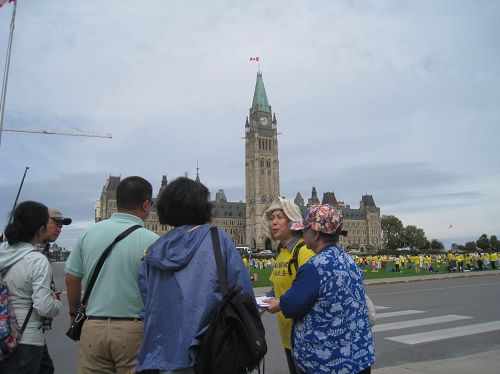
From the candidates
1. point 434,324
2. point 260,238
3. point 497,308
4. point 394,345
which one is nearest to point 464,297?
point 497,308

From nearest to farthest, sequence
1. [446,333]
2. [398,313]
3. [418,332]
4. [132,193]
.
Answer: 1. [132,193]
2. [446,333]
3. [418,332]
4. [398,313]

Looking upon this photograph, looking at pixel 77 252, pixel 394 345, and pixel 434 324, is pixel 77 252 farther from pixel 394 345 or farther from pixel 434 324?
pixel 434 324

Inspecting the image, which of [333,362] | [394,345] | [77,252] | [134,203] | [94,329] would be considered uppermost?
[134,203]

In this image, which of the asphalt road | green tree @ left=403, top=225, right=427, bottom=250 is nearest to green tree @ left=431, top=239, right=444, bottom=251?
green tree @ left=403, top=225, right=427, bottom=250

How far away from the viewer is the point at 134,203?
3.55 metres

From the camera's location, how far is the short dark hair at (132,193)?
3527mm

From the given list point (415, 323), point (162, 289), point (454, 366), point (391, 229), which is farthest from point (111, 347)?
point (391, 229)

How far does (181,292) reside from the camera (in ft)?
8.61

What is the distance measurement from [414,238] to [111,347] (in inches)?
5654

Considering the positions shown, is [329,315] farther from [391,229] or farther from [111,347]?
[391,229]

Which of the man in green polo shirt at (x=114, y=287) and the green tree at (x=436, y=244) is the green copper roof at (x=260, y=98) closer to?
the green tree at (x=436, y=244)

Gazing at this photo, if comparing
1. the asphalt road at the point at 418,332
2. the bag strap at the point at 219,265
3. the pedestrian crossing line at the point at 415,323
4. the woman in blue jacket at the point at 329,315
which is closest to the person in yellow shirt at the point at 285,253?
the woman in blue jacket at the point at 329,315

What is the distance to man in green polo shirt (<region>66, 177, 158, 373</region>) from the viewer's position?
3.11 m

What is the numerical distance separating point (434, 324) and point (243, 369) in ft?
29.8
